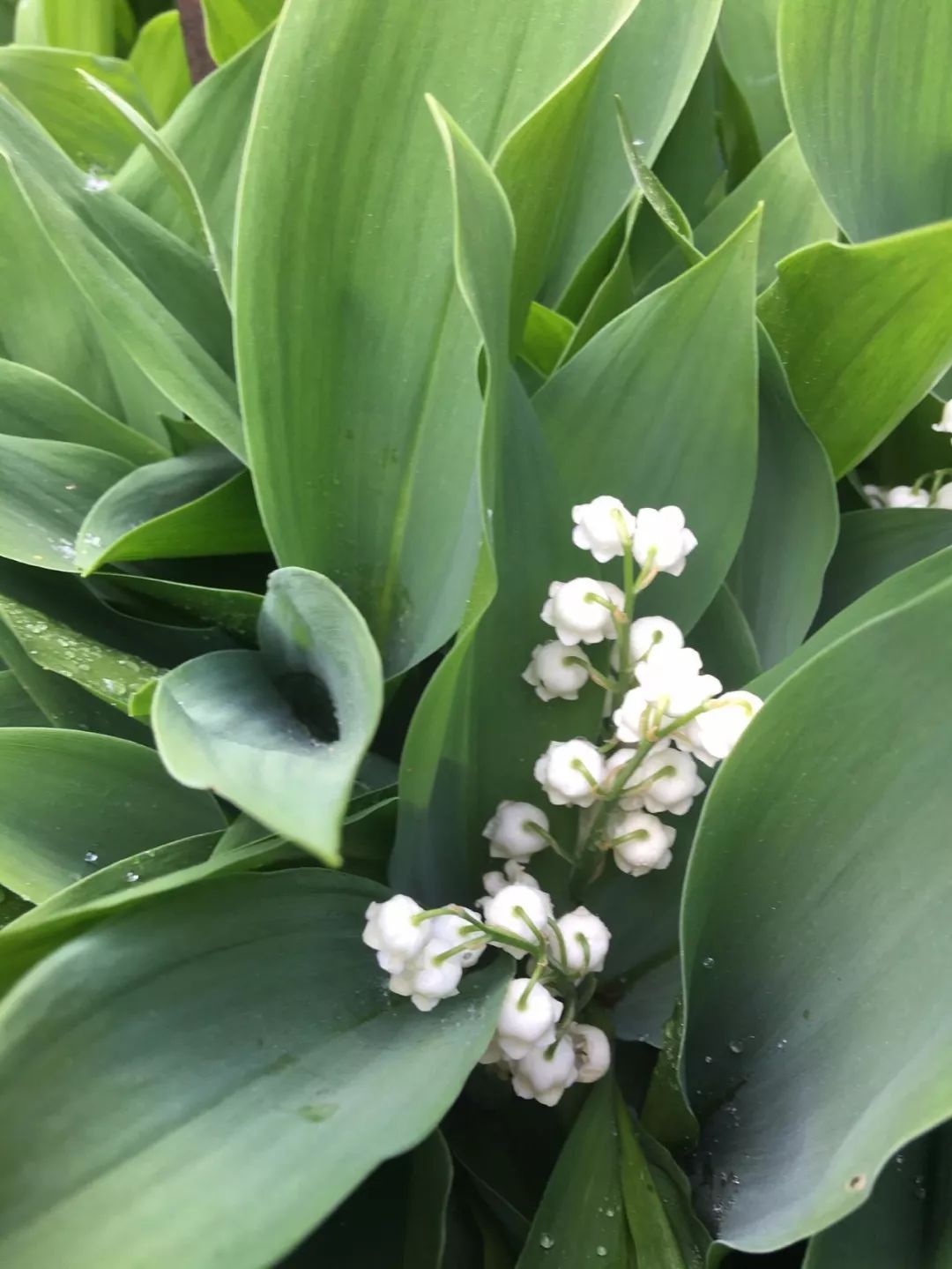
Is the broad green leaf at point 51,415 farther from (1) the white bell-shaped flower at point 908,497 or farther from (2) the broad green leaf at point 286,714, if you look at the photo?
(1) the white bell-shaped flower at point 908,497

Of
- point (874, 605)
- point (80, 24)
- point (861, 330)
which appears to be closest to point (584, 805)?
point (874, 605)

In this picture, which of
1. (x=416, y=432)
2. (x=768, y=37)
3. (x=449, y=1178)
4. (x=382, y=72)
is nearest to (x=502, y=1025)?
(x=449, y=1178)

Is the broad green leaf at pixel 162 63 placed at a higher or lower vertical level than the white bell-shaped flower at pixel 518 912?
higher

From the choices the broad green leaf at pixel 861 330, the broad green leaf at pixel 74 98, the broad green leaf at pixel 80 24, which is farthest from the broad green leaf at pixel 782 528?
the broad green leaf at pixel 80 24

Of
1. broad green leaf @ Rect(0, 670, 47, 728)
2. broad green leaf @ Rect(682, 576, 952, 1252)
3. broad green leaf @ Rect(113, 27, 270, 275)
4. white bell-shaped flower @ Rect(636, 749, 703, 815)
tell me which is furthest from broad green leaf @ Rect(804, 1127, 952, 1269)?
broad green leaf @ Rect(113, 27, 270, 275)

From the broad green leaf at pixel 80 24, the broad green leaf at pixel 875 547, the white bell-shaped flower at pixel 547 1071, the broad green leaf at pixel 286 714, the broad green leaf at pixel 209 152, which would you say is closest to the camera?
the broad green leaf at pixel 286 714
